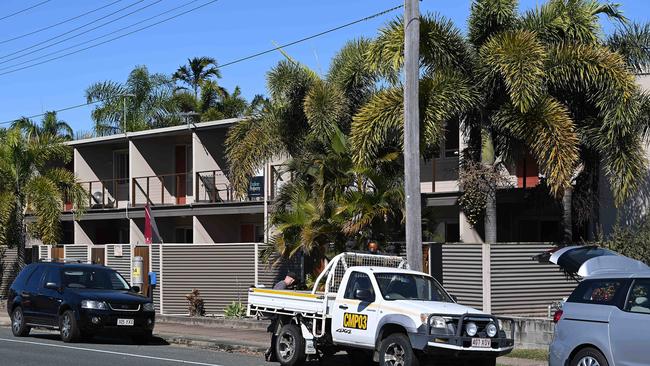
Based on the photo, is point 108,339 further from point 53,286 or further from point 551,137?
point 551,137

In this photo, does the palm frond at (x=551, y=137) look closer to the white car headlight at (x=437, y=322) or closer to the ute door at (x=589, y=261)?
the ute door at (x=589, y=261)

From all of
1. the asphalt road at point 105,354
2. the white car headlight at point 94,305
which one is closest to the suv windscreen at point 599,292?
the asphalt road at point 105,354

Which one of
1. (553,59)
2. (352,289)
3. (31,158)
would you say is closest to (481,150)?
(553,59)

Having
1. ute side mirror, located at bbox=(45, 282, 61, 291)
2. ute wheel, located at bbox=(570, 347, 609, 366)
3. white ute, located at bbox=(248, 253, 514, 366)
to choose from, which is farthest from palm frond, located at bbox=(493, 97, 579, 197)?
ute side mirror, located at bbox=(45, 282, 61, 291)

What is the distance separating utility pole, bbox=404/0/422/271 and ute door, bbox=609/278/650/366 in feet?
17.8

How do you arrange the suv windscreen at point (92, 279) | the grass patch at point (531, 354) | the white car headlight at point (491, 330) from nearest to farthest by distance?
the white car headlight at point (491, 330)
the grass patch at point (531, 354)
the suv windscreen at point (92, 279)

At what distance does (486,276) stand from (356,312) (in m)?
5.06

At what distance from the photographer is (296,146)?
23.1 metres

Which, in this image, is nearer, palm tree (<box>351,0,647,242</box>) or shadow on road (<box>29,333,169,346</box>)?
palm tree (<box>351,0,647,242</box>)

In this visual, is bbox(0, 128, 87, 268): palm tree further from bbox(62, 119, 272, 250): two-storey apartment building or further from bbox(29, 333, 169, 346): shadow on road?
bbox(29, 333, 169, 346): shadow on road

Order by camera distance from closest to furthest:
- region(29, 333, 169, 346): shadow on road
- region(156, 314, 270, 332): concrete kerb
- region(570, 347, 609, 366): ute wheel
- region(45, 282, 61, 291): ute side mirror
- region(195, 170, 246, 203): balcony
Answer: region(570, 347, 609, 366): ute wheel
region(45, 282, 61, 291): ute side mirror
region(29, 333, 169, 346): shadow on road
region(156, 314, 270, 332): concrete kerb
region(195, 170, 246, 203): balcony

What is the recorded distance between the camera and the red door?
114 ft

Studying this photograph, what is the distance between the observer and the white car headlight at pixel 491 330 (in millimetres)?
13188

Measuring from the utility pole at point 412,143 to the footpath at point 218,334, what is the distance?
2476mm
